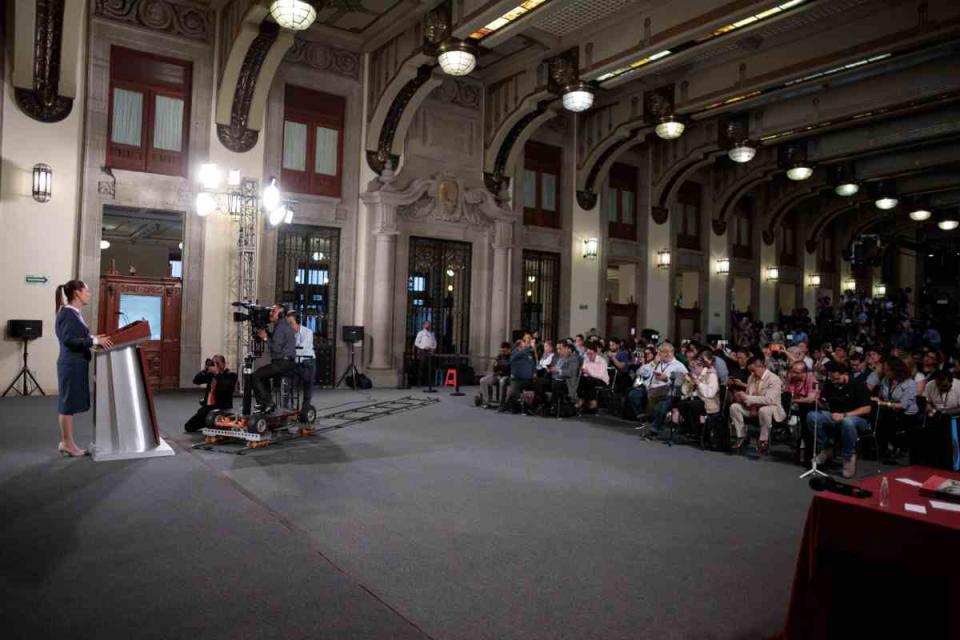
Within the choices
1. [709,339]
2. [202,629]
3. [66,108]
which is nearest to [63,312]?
[202,629]

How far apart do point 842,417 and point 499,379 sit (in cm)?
582

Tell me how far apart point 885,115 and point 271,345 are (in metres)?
13.7

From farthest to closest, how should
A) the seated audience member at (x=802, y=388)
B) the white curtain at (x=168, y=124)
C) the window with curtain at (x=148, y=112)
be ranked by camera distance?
the white curtain at (x=168, y=124) → the window with curtain at (x=148, y=112) → the seated audience member at (x=802, y=388)

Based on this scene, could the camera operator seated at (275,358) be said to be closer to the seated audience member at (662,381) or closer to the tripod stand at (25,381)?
the seated audience member at (662,381)

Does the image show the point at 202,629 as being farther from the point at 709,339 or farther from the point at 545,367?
the point at 709,339

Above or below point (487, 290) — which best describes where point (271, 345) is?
below

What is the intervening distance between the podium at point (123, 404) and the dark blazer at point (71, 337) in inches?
7.7

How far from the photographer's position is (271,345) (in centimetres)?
749

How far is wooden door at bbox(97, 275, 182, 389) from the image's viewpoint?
11.5 meters

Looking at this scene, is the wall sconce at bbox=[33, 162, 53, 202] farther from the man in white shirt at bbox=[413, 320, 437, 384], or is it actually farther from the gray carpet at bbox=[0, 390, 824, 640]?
the man in white shirt at bbox=[413, 320, 437, 384]

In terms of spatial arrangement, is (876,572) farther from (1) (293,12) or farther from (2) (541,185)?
(2) (541,185)

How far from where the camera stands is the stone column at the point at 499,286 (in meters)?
15.1

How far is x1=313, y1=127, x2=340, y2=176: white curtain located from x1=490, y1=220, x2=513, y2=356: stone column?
3942 mm

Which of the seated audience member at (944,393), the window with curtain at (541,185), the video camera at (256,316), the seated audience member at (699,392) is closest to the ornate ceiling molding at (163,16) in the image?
the video camera at (256,316)
